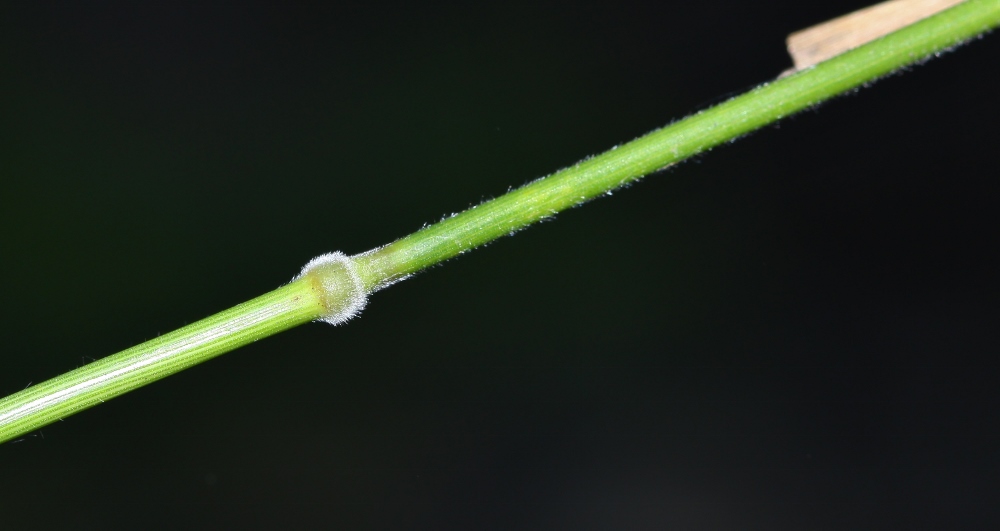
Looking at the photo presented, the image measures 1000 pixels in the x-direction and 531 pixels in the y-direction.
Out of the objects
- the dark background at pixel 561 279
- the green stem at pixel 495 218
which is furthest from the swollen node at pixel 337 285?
the dark background at pixel 561 279

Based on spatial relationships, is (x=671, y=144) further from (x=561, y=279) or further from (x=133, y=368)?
(x=561, y=279)

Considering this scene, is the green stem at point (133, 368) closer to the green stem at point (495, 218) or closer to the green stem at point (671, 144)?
the green stem at point (495, 218)

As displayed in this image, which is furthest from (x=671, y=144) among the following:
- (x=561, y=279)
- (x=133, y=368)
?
(x=561, y=279)

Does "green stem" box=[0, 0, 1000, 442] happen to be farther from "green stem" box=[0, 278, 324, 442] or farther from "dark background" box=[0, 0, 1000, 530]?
"dark background" box=[0, 0, 1000, 530]

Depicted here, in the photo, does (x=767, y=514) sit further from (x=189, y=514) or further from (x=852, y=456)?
(x=189, y=514)

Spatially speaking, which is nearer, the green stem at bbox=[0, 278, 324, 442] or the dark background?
the green stem at bbox=[0, 278, 324, 442]

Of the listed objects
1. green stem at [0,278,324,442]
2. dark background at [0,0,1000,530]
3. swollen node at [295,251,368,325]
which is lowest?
green stem at [0,278,324,442]

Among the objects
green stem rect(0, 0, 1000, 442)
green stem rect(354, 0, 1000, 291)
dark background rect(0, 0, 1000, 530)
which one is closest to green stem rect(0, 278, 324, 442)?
green stem rect(0, 0, 1000, 442)

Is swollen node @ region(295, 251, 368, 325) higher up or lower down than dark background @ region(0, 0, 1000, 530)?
lower down
